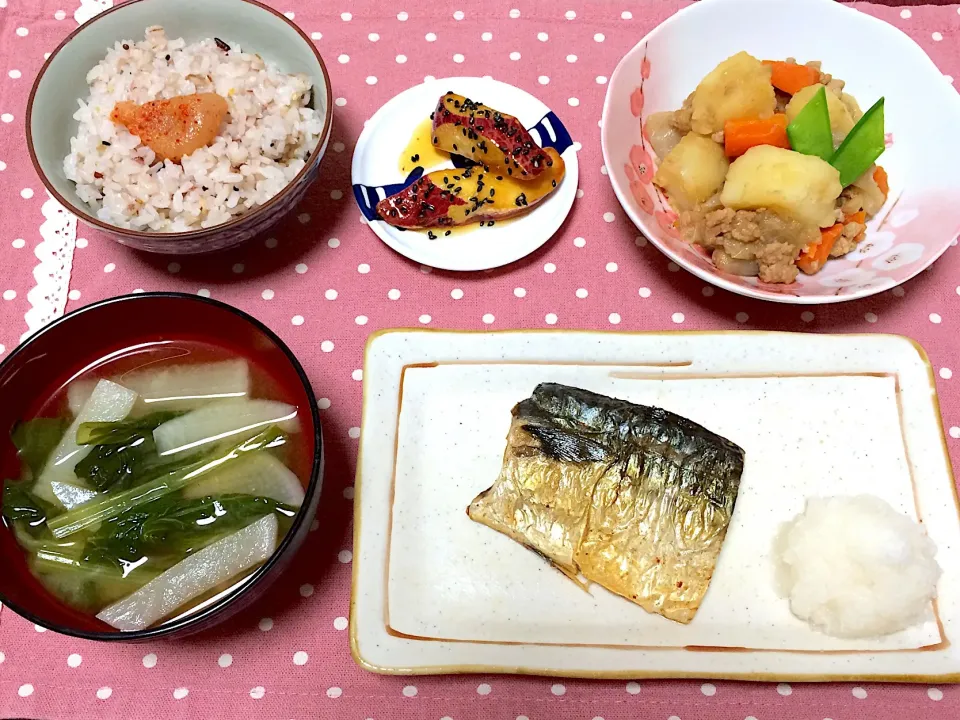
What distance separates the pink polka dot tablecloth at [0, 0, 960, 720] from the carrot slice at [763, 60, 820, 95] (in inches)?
17.3

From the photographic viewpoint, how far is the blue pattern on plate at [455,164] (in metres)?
1.72

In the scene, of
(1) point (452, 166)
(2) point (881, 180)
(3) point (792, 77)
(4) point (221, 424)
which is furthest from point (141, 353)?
(2) point (881, 180)

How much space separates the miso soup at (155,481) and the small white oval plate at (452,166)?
527mm

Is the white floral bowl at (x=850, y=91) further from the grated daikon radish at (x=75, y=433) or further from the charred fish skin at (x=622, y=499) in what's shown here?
the grated daikon radish at (x=75, y=433)

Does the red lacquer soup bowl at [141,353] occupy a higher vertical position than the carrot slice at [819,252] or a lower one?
lower

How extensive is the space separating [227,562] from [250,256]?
0.79m

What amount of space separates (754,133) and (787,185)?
0.17 meters

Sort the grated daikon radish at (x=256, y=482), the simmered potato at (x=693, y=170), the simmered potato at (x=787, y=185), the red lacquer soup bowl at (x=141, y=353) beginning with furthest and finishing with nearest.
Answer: the simmered potato at (x=693, y=170) < the simmered potato at (x=787, y=185) < the grated daikon radish at (x=256, y=482) < the red lacquer soup bowl at (x=141, y=353)

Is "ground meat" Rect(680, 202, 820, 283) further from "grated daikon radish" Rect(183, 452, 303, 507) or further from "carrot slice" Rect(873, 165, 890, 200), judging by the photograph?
"grated daikon radish" Rect(183, 452, 303, 507)

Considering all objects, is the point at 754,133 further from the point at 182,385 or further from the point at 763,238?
the point at 182,385

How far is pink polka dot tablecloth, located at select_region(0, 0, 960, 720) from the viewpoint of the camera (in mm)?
1357

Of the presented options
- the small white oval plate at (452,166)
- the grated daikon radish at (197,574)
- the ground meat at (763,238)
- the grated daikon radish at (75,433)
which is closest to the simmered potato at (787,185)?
the ground meat at (763,238)

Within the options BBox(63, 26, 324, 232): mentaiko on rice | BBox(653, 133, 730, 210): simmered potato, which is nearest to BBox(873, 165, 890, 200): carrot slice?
BBox(653, 133, 730, 210): simmered potato

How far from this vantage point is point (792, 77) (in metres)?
1.71
